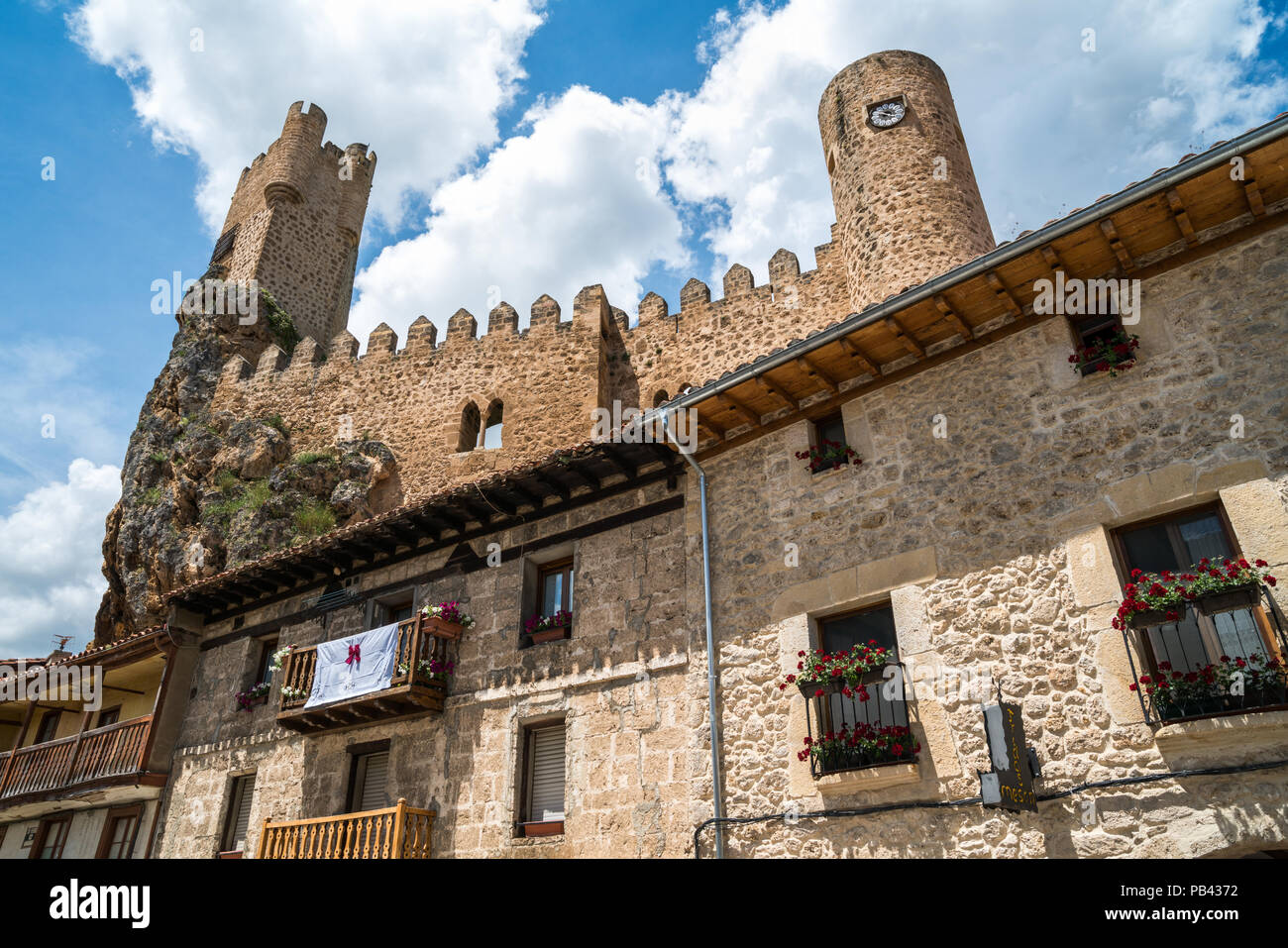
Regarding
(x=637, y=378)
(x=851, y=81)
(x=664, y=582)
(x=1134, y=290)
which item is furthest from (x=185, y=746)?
(x=851, y=81)

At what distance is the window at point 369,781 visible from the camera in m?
11.6

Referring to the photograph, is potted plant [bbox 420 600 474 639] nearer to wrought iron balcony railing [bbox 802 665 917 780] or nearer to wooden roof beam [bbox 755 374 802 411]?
wooden roof beam [bbox 755 374 802 411]

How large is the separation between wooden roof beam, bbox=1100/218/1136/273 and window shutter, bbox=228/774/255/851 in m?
12.8

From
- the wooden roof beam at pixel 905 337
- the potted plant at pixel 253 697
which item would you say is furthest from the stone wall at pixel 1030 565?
the potted plant at pixel 253 697

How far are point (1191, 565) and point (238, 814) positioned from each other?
1282 centimetres

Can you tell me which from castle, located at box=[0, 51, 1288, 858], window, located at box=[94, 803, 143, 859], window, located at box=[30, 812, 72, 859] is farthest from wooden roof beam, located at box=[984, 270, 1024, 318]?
window, located at box=[30, 812, 72, 859]

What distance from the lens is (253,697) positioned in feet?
45.4

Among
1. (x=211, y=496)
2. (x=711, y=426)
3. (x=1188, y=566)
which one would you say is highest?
(x=211, y=496)

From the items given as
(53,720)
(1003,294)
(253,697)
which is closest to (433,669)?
(253,697)

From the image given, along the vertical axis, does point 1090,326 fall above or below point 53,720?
above

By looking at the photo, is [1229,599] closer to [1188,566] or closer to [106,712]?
[1188,566]

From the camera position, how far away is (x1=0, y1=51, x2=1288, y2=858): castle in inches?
267

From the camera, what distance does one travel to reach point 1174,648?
656cm
